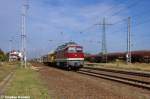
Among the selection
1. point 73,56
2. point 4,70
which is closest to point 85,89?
point 73,56

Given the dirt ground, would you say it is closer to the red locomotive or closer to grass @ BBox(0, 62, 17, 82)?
grass @ BBox(0, 62, 17, 82)

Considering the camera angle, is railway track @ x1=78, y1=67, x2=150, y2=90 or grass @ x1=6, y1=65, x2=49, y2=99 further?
railway track @ x1=78, y1=67, x2=150, y2=90

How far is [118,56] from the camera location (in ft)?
289

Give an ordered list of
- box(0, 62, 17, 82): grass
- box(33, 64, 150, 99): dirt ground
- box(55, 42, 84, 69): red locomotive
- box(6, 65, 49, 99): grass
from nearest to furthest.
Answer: box(6, 65, 49, 99): grass
box(33, 64, 150, 99): dirt ground
box(0, 62, 17, 82): grass
box(55, 42, 84, 69): red locomotive

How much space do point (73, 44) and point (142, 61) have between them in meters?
26.7

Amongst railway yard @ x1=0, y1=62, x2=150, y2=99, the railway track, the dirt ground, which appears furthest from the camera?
the railway track

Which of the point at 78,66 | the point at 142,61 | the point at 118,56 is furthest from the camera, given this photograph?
the point at 118,56

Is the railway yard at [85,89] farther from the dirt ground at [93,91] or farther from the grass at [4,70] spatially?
the grass at [4,70]

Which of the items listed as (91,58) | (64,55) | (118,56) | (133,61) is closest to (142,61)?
(133,61)

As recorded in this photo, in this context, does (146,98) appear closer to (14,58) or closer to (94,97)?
(94,97)

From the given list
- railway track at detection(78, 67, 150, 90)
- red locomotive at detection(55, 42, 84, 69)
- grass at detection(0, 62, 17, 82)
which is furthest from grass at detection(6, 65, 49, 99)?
red locomotive at detection(55, 42, 84, 69)

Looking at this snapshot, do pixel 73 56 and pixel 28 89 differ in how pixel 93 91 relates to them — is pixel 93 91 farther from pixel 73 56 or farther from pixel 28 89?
pixel 73 56

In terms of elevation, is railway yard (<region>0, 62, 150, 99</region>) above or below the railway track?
below

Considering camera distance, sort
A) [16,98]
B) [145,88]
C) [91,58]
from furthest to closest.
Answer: [91,58], [145,88], [16,98]
